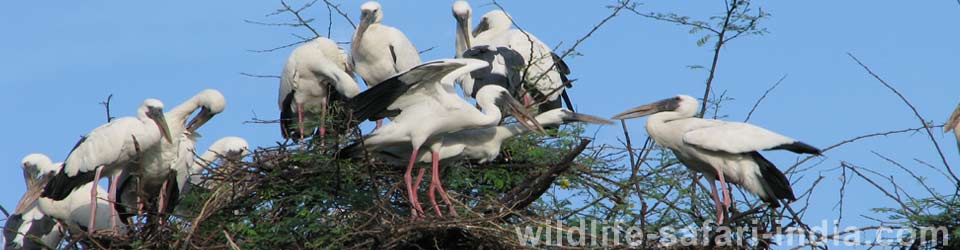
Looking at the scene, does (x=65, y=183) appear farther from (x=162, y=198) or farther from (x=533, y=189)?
(x=533, y=189)

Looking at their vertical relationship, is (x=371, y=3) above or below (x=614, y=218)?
above

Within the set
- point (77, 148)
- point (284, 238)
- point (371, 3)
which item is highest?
point (371, 3)

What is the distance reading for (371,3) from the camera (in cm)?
1016

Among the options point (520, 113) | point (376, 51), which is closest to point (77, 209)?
point (376, 51)

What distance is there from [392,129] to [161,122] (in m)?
1.52

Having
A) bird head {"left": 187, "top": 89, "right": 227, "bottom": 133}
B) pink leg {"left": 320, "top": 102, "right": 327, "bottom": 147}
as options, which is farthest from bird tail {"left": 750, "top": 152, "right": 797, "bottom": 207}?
bird head {"left": 187, "top": 89, "right": 227, "bottom": 133}

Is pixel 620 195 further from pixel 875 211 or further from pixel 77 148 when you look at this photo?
pixel 77 148

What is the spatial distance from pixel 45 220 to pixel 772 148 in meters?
4.52

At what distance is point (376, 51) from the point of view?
998 centimetres

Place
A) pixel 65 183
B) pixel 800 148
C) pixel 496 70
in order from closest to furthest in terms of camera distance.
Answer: pixel 800 148, pixel 65 183, pixel 496 70

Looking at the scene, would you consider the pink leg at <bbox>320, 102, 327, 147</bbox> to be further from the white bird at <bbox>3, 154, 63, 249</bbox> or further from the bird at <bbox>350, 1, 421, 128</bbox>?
the white bird at <bbox>3, 154, 63, 249</bbox>

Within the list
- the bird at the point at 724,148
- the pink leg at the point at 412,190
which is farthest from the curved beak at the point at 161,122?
the bird at the point at 724,148

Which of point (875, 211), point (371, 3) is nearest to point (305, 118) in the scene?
point (371, 3)

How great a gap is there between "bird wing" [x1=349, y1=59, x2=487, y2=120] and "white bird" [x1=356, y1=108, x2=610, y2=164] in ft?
0.68
